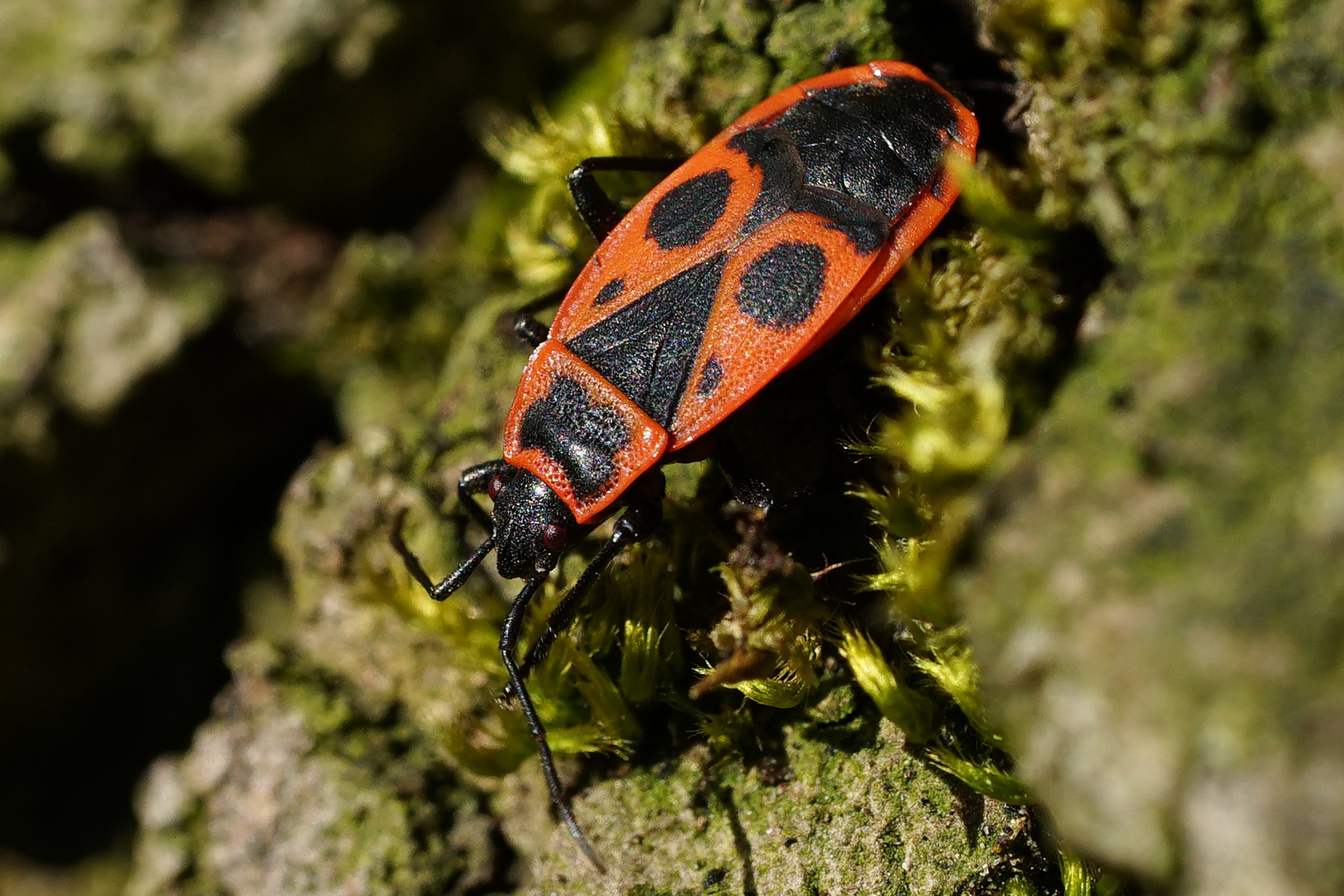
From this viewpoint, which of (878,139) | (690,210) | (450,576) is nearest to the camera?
(878,139)

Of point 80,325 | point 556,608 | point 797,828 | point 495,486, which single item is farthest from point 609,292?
point 80,325

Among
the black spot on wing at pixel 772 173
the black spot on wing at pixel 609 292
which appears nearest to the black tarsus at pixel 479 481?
the black spot on wing at pixel 609 292

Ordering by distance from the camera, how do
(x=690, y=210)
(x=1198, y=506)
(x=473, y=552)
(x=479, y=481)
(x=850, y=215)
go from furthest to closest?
1. (x=473, y=552)
2. (x=479, y=481)
3. (x=690, y=210)
4. (x=850, y=215)
5. (x=1198, y=506)

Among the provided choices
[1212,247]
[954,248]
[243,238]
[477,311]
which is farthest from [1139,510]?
[243,238]

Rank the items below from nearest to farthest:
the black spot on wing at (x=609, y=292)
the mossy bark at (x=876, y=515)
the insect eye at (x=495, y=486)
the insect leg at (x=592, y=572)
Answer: the mossy bark at (x=876, y=515) → the insect leg at (x=592, y=572) → the black spot on wing at (x=609, y=292) → the insect eye at (x=495, y=486)

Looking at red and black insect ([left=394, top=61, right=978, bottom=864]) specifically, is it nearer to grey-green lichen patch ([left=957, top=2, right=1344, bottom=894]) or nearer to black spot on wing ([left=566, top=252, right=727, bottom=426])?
black spot on wing ([left=566, top=252, right=727, bottom=426])

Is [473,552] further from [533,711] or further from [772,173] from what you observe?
[772,173]

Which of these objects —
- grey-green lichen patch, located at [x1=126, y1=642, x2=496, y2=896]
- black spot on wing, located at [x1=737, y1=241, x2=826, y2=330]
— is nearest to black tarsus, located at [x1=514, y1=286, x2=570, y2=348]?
black spot on wing, located at [x1=737, y1=241, x2=826, y2=330]

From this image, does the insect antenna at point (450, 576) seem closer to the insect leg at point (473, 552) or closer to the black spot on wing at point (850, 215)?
the insect leg at point (473, 552)
